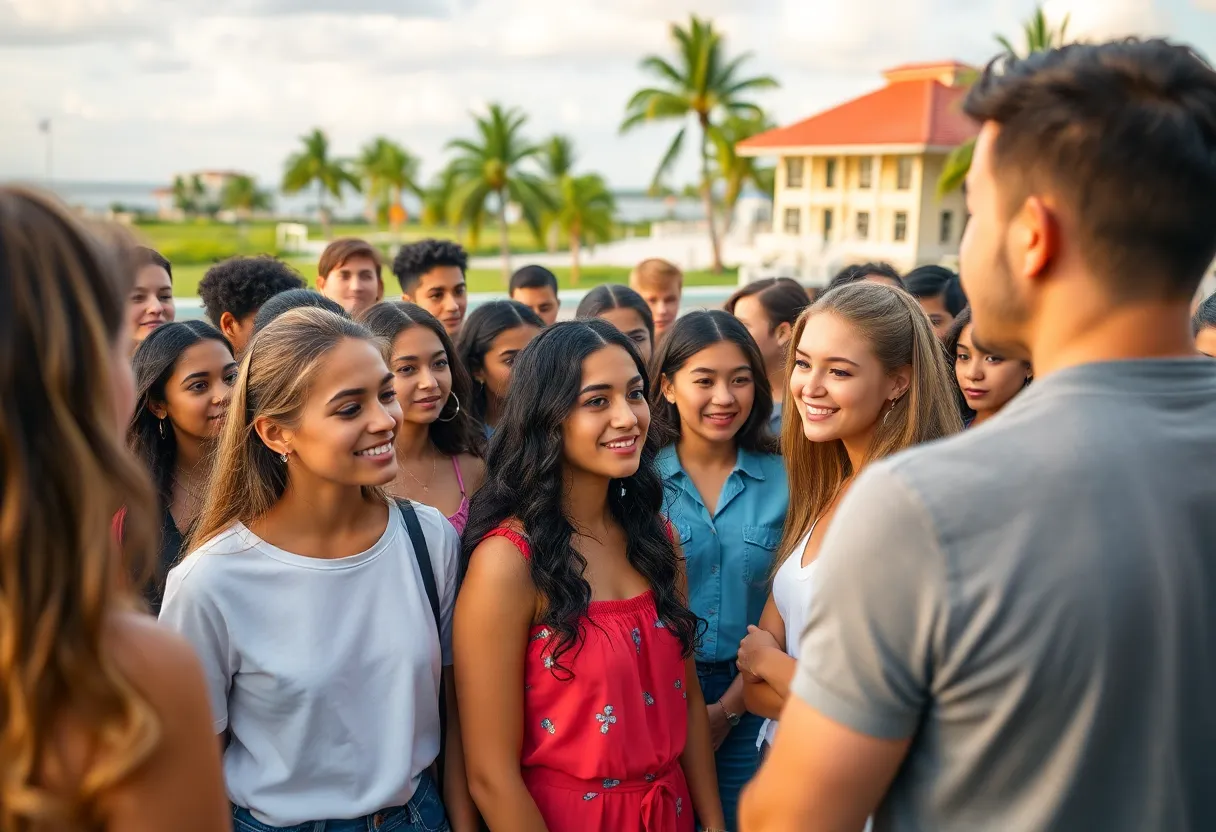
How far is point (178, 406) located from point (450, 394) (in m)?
1.11

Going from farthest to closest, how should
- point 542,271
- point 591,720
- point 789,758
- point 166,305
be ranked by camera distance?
point 542,271 → point 166,305 → point 591,720 → point 789,758

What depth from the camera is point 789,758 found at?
4.65ft

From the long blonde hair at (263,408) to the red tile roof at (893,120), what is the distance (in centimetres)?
3916

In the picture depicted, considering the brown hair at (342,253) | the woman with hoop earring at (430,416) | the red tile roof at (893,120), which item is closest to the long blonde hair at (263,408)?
the woman with hoop earring at (430,416)

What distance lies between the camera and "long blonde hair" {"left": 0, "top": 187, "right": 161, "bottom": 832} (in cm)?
120

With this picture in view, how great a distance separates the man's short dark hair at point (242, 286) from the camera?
539 cm

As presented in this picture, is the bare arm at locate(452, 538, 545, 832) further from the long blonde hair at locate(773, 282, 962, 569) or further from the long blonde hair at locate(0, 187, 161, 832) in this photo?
the long blonde hair at locate(0, 187, 161, 832)

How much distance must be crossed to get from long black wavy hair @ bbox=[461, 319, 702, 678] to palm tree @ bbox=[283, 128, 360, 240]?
2455 inches

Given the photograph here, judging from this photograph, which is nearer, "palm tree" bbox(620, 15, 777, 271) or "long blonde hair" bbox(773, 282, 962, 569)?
"long blonde hair" bbox(773, 282, 962, 569)

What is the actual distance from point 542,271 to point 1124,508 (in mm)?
6254

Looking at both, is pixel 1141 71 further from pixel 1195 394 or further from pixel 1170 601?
pixel 1170 601

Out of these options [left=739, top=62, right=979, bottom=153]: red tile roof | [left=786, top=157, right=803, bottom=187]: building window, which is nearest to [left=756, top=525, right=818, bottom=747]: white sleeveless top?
[left=739, top=62, right=979, bottom=153]: red tile roof

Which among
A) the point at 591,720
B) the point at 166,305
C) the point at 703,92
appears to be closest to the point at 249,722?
the point at 591,720

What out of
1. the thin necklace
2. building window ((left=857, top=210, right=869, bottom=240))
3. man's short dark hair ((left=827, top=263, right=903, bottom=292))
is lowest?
the thin necklace
